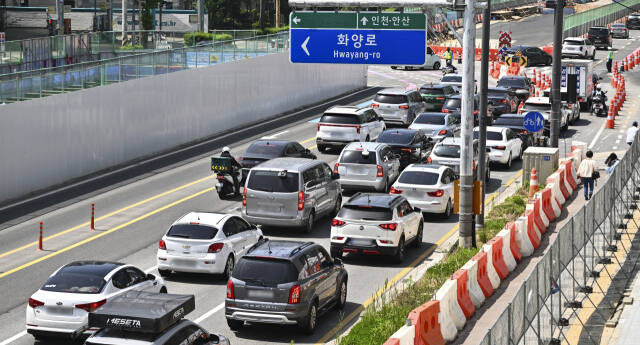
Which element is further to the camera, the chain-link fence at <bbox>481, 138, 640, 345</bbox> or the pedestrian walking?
the pedestrian walking

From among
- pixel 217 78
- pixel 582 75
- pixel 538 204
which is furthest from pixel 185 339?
pixel 582 75

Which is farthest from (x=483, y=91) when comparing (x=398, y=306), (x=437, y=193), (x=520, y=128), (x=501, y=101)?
(x=501, y=101)

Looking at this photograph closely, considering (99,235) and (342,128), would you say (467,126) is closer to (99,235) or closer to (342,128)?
(99,235)

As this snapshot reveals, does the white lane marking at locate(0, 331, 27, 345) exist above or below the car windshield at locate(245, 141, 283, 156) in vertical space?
below

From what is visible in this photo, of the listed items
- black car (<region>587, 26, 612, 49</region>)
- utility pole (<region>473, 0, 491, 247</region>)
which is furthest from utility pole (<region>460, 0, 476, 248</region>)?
black car (<region>587, 26, 612, 49</region>)

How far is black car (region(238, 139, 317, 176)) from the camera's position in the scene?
31219 mm

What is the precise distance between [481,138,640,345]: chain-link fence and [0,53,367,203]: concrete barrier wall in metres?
18.1

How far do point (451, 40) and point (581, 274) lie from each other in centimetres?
7443

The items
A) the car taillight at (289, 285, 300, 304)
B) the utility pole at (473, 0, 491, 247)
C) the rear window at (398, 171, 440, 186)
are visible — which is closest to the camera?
the car taillight at (289, 285, 300, 304)

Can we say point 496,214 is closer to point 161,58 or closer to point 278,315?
point 278,315

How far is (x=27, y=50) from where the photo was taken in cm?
4075

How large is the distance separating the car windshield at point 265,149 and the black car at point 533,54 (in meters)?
43.4

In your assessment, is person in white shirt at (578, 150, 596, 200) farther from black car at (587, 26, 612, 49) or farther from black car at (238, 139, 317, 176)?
black car at (587, 26, 612, 49)

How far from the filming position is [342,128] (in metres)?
38.3
